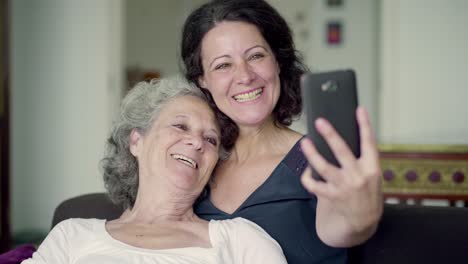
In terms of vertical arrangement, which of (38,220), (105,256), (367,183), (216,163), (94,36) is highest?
(94,36)

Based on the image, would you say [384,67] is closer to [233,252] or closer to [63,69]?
[63,69]

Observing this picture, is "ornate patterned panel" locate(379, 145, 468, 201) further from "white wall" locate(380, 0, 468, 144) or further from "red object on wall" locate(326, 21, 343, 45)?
"red object on wall" locate(326, 21, 343, 45)

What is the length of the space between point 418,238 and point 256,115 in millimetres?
582

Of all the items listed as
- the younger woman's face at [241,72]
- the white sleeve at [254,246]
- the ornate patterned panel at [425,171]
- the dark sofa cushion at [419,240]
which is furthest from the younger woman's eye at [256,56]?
the ornate patterned panel at [425,171]

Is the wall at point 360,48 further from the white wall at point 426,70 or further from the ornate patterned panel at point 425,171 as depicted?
the ornate patterned panel at point 425,171

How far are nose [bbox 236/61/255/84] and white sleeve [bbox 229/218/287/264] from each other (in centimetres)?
42

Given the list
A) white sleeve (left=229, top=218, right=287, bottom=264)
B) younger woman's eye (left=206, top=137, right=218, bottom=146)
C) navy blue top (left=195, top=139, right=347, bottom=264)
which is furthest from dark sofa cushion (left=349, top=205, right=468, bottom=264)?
younger woman's eye (left=206, top=137, right=218, bottom=146)

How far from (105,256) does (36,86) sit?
3.42 meters

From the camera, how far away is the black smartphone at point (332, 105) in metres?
0.96

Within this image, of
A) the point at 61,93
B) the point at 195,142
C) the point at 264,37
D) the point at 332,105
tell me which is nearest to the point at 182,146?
the point at 195,142

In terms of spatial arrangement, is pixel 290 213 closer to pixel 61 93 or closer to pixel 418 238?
pixel 418 238

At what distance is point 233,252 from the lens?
142 centimetres

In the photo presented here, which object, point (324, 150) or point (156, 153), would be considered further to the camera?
point (156, 153)

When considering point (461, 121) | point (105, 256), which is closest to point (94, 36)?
point (461, 121)
